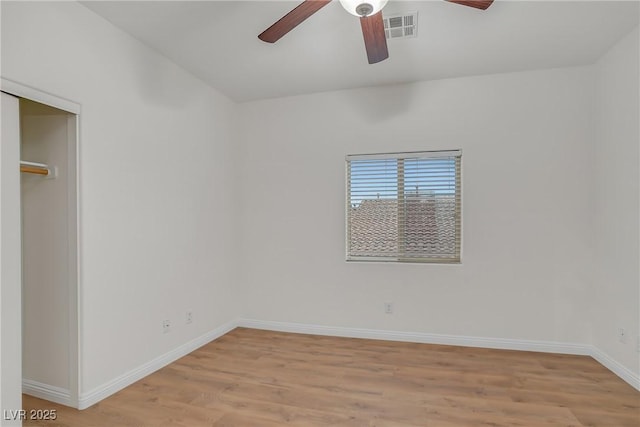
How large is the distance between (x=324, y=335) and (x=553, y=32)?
3504 mm

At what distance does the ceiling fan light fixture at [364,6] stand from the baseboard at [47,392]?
3055mm

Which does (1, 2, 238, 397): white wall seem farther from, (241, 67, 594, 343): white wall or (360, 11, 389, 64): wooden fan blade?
(360, 11, 389, 64): wooden fan blade

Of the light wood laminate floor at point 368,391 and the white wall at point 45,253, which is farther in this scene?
the white wall at point 45,253

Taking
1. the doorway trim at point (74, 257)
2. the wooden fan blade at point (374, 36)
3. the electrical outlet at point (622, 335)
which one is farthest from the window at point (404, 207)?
the doorway trim at point (74, 257)

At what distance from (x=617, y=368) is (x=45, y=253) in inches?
179

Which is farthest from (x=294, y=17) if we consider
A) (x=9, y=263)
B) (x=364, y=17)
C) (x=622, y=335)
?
(x=622, y=335)

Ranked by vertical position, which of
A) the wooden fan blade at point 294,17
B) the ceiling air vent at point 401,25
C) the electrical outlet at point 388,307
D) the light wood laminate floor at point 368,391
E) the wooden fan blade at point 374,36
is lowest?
the light wood laminate floor at point 368,391

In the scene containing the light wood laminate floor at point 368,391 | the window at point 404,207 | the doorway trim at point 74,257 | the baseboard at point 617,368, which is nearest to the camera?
the light wood laminate floor at point 368,391

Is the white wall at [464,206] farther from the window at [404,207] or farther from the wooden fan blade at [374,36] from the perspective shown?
the wooden fan blade at [374,36]

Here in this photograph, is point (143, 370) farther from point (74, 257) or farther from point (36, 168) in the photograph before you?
point (36, 168)

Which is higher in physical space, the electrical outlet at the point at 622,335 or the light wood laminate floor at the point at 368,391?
the electrical outlet at the point at 622,335

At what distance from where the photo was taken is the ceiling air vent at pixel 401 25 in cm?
244

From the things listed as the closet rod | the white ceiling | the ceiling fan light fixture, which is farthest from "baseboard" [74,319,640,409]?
the ceiling fan light fixture

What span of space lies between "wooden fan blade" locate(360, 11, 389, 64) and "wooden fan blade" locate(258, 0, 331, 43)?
27 centimetres
